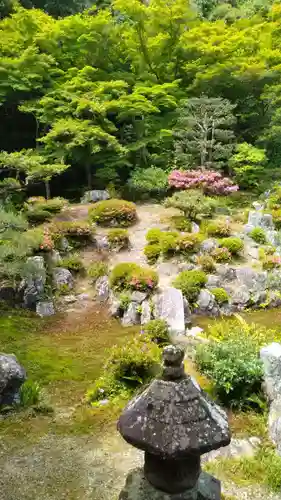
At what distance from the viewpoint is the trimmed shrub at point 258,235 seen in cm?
1566

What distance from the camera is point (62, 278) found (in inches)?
527

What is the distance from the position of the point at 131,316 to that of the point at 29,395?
464 cm

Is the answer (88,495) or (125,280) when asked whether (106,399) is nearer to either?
(88,495)

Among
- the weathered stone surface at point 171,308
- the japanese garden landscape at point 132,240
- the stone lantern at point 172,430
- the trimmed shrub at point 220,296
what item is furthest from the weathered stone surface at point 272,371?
the trimmed shrub at point 220,296

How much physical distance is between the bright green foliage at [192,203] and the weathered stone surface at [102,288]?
4492mm

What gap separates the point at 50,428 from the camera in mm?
7023

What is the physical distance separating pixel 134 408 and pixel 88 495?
8.85ft

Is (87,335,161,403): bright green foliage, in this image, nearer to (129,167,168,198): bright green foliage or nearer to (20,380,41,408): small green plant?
(20,380,41,408): small green plant

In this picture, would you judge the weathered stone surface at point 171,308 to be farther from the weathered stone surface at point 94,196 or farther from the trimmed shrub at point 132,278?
the weathered stone surface at point 94,196

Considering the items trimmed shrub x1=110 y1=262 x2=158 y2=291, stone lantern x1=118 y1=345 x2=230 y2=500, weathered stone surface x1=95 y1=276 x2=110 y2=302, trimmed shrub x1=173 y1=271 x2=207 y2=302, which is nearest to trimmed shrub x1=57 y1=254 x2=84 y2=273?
weathered stone surface x1=95 y1=276 x2=110 y2=302

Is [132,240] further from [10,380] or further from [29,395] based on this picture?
[10,380]

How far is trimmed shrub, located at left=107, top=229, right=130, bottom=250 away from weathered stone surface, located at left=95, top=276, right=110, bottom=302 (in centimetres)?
177

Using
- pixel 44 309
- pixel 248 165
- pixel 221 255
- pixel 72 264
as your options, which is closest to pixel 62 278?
pixel 72 264

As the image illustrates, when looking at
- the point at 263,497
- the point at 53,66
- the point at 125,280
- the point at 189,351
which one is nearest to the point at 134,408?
the point at 263,497
